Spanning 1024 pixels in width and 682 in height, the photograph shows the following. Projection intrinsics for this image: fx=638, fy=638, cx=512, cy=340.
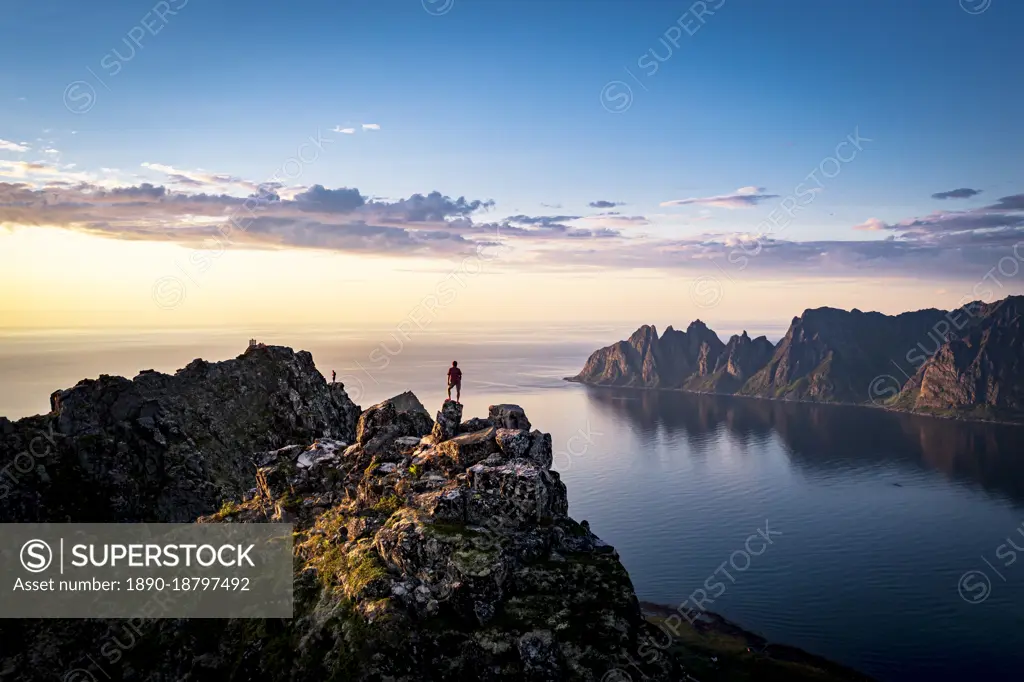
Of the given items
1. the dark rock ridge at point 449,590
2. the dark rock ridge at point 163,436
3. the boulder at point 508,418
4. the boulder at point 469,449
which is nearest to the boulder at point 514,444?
the dark rock ridge at point 449,590

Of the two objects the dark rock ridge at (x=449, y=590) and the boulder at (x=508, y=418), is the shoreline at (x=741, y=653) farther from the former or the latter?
the dark rock ridge at (x=449, y=590)

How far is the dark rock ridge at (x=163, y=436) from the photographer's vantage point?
217 ft

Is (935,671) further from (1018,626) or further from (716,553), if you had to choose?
(716,553)

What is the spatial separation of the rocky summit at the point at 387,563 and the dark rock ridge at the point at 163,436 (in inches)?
9.8

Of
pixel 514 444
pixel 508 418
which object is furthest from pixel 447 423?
pixel 514 444

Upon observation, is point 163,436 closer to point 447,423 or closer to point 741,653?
point 447,423

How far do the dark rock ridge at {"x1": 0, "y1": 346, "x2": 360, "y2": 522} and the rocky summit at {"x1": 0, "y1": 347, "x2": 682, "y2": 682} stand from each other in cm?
25

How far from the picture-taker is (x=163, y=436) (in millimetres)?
72312

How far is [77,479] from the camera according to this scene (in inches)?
2645

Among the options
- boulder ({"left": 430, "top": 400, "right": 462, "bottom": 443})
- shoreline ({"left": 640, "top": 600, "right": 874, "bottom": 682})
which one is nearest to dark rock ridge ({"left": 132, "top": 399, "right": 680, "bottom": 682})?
boulder ({"left": 430, "top": 400, "right": 462, "bottom": 443})

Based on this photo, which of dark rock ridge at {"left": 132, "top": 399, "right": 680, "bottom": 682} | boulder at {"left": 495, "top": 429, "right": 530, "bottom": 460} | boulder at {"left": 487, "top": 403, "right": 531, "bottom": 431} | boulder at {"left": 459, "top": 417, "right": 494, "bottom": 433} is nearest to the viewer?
dark rock ridge at {"left": 132, "top": 399, "right": 680, "bottom": 682}

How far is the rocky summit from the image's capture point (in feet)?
119

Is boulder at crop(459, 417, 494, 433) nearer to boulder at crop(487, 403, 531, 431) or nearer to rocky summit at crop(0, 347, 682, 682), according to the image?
rocky summit at crop(0, 347, 682, 682)

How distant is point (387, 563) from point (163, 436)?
148 ft
